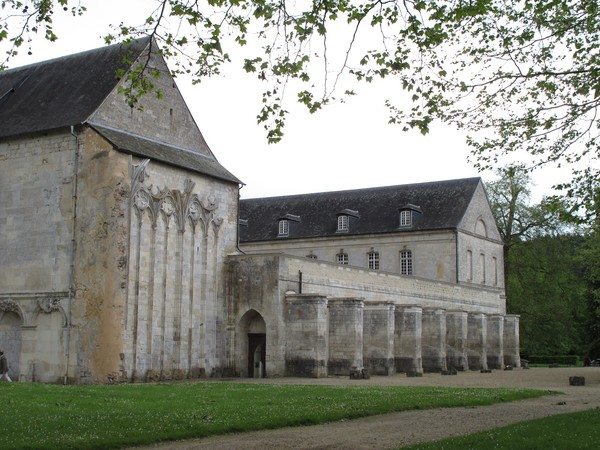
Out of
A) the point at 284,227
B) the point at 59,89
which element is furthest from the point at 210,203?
the point at 284,227

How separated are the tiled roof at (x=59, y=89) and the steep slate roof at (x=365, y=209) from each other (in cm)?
2513

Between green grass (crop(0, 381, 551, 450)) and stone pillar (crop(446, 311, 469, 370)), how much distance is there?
18.3 meters

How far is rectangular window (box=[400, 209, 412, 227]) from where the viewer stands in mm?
52750

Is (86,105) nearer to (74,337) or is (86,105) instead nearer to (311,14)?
(74,337)

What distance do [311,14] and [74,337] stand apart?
19156 mm

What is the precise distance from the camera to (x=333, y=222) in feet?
184

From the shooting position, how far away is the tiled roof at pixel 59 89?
3000cm

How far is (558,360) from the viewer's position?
56.7 metres

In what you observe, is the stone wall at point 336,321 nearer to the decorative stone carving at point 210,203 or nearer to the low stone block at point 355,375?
the low stone block at point 355,375

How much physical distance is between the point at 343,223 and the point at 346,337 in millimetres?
22241

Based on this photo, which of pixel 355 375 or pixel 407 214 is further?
pixel 407 214

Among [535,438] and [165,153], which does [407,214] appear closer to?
[165,153]

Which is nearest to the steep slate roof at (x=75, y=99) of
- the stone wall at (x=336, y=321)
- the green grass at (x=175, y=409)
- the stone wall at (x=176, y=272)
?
the stone wall at (x=176, y=272)

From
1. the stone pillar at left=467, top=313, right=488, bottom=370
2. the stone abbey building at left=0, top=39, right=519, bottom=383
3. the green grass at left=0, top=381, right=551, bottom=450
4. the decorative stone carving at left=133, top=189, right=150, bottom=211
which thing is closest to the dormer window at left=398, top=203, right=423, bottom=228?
the stone pillar at left=467, top=313, right=488, bottom=370
